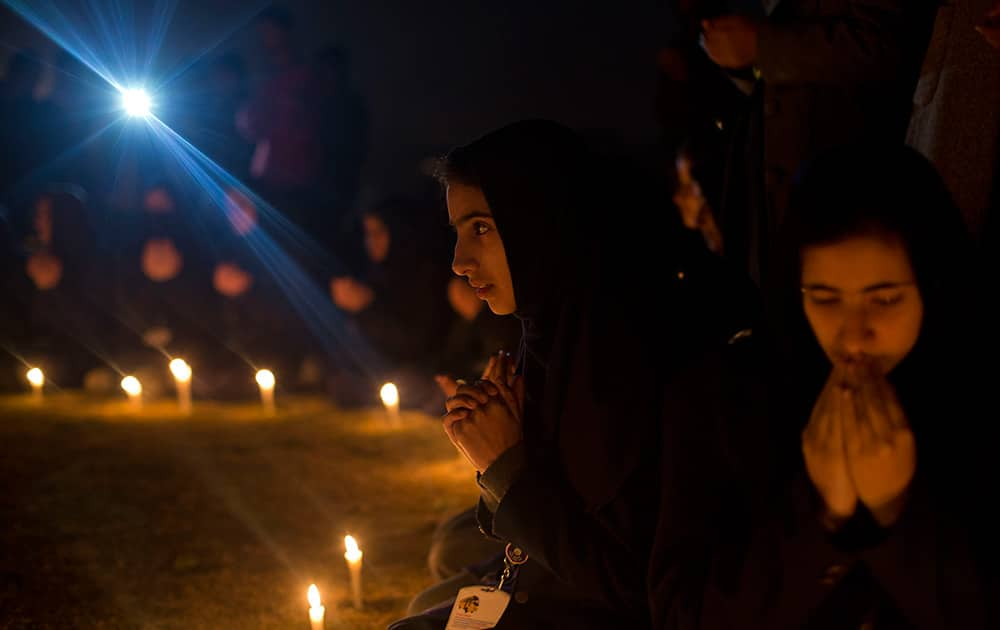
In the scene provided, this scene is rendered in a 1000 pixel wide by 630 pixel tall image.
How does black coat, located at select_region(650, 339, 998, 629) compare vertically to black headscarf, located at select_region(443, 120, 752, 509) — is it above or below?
below

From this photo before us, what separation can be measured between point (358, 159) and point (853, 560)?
28.1 ft

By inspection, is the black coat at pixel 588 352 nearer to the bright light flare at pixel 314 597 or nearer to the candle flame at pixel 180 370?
the bright light flare at pixel 314 597

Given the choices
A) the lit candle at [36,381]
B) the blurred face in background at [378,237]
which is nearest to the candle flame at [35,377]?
the lit candle at [36,381]

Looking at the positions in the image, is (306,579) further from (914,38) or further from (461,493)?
(914,38)

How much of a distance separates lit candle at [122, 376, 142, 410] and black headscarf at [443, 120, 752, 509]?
4980 mm

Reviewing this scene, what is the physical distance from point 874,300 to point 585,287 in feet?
2.54

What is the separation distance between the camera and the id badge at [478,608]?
2342mm

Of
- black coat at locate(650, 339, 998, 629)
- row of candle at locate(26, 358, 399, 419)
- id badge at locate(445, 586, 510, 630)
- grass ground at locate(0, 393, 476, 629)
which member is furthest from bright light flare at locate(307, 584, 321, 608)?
row of candle at locate(26, 358, 399, 419)

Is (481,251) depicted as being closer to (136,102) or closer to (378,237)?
(378,237)

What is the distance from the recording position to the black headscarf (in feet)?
6.89

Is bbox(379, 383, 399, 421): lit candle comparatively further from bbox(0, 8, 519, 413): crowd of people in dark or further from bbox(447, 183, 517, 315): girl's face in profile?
bbox(447, 183, 517, 315): girl's face in profile


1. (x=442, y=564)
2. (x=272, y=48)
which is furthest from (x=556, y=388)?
(x=272, y=48)

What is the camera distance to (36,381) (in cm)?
702

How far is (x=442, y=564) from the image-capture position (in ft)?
11.8
